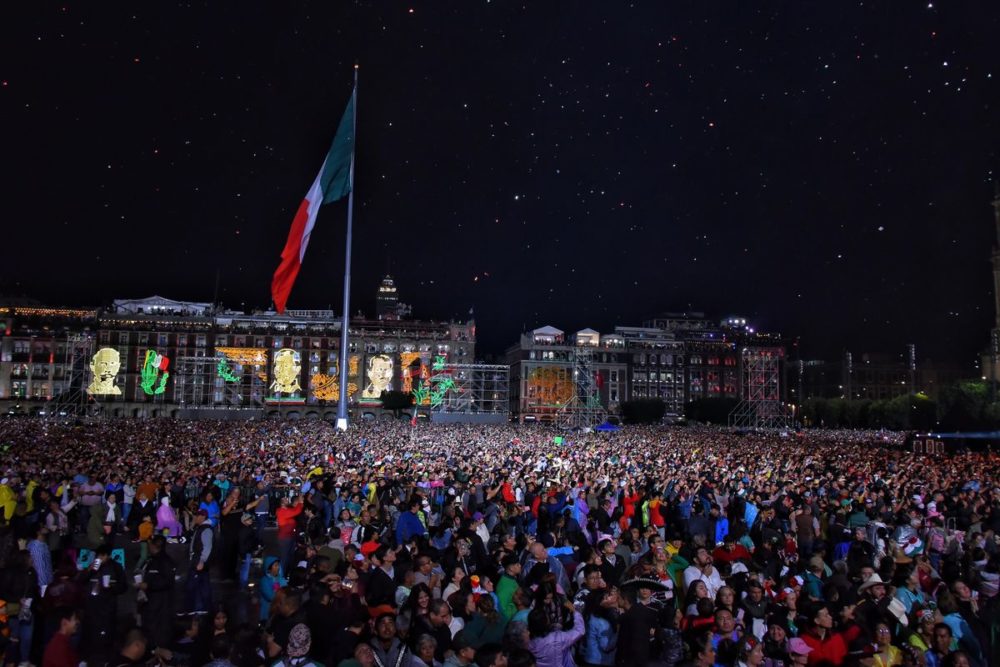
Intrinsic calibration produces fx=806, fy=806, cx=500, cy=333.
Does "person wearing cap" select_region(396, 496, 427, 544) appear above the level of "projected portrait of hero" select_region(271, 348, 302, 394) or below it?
below

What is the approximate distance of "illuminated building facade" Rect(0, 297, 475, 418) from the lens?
93.6 metres

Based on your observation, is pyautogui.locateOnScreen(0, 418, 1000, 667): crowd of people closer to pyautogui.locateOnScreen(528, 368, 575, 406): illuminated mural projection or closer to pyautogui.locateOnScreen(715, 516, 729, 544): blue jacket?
pyautogui.locateOnScreen(715, 516, 729, 544): blue jacket

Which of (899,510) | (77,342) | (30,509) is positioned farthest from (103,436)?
(77,342)

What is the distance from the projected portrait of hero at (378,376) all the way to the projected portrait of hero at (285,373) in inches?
343

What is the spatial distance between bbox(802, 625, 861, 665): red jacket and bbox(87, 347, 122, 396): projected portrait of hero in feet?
308

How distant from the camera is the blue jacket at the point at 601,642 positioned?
6.53 meters

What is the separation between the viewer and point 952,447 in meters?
38.9

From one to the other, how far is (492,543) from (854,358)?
5593 inches

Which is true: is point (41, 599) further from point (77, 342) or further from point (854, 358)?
point (854, 358)

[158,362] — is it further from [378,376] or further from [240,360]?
[378,376]

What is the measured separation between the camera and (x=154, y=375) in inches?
3595

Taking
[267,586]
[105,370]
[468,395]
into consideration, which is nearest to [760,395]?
[468,395]

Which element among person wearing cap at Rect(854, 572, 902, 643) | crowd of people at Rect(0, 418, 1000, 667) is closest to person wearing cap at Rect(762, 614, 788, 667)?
crowd of people at Rect(0, 418, 1000, 667)

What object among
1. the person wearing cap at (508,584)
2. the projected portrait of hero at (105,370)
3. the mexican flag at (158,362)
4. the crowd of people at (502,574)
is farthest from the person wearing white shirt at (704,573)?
the projected portrait of hero at (105,370)
